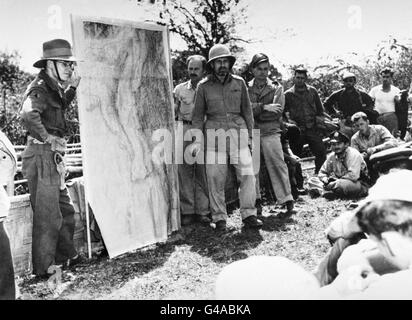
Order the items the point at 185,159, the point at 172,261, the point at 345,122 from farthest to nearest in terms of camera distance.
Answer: the point at 345,122 → the point at 185,159 → the point at 172,261

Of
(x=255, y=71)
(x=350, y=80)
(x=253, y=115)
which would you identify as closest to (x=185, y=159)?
(x=253, y=115)

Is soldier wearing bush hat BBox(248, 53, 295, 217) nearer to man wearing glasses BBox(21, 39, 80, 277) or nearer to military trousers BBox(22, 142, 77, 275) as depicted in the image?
man wearing glasses BBox(21, 39, 80, 277)

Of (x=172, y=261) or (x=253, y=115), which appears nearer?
(x=172, y=261)

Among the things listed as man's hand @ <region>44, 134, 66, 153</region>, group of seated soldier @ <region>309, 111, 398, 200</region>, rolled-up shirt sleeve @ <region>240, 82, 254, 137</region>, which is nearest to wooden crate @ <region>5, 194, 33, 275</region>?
man's hand @ <region>44, 134, 66, 153</region>

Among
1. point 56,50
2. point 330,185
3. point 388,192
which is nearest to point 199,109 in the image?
point 56,50

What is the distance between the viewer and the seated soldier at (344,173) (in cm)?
580

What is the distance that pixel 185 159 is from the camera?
4.98 metres

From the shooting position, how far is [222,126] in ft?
15.2

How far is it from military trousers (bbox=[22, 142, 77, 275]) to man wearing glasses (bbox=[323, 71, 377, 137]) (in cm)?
470

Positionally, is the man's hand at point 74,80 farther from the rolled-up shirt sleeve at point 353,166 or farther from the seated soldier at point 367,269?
the rolled-up shirt sleeve at point 353,166

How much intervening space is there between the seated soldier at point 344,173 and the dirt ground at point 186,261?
0.83 meters

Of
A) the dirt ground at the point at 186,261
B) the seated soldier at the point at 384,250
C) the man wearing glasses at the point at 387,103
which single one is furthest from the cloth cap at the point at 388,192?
the man wearing glasses at the point at 387,103
